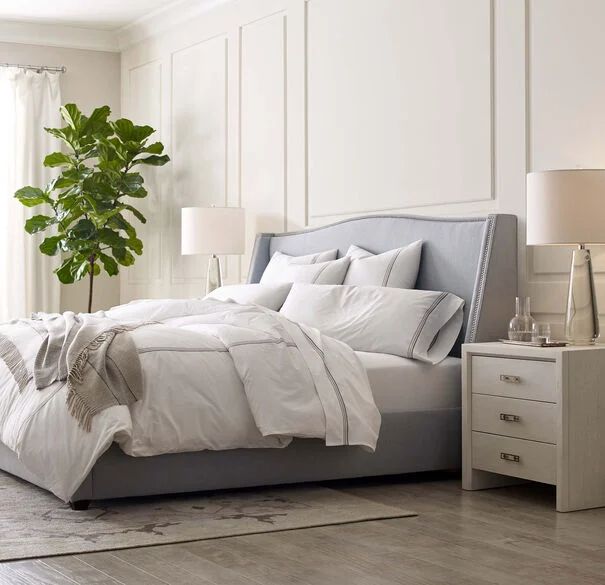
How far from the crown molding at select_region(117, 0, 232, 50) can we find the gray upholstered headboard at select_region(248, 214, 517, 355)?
Answer: 242 cm

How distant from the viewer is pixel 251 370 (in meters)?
3.71

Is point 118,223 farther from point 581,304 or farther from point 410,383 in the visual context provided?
point 581,304

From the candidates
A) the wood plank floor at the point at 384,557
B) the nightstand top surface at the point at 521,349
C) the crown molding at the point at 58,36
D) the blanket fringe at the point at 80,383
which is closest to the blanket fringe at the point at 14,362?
the blanket fringe at the point at 80,383

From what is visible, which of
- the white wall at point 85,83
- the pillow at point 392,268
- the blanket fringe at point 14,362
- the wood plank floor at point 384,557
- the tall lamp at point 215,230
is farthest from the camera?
the white wall at point 85,83

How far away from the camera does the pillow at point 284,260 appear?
516 cm

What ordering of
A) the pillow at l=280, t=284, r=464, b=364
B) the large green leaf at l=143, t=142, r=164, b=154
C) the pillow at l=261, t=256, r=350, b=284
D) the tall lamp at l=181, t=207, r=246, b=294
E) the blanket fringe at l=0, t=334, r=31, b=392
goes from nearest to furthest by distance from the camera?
the blanket fringe at l=0, t=334, r=31, b=392 → the pillow at l=280, t=284, r=464, b=364 → the pillow at l=261, t=256, r=350, b=284 → the tall lamp at l=181, t=207, r=246, b=294 → the large green leaf at l=143, t=142, r=164, b=154

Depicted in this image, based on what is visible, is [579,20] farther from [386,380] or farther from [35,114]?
[35,114]

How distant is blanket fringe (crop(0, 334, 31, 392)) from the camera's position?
378cm

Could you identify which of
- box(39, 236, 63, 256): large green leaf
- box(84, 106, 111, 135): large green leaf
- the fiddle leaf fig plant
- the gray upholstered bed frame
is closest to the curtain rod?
the fiddle leaf fig plant

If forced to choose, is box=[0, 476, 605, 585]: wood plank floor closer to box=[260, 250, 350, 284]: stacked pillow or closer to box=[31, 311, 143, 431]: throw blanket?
box=[31, 311, 143, 431]: throw blanket

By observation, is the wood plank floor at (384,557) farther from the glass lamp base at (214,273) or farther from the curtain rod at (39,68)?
the curtain rod at (39,68)

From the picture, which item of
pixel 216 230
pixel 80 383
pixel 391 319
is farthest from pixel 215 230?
pixel 80 383

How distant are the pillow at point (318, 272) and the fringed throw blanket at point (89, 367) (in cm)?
134

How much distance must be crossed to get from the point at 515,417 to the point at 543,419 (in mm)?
137
